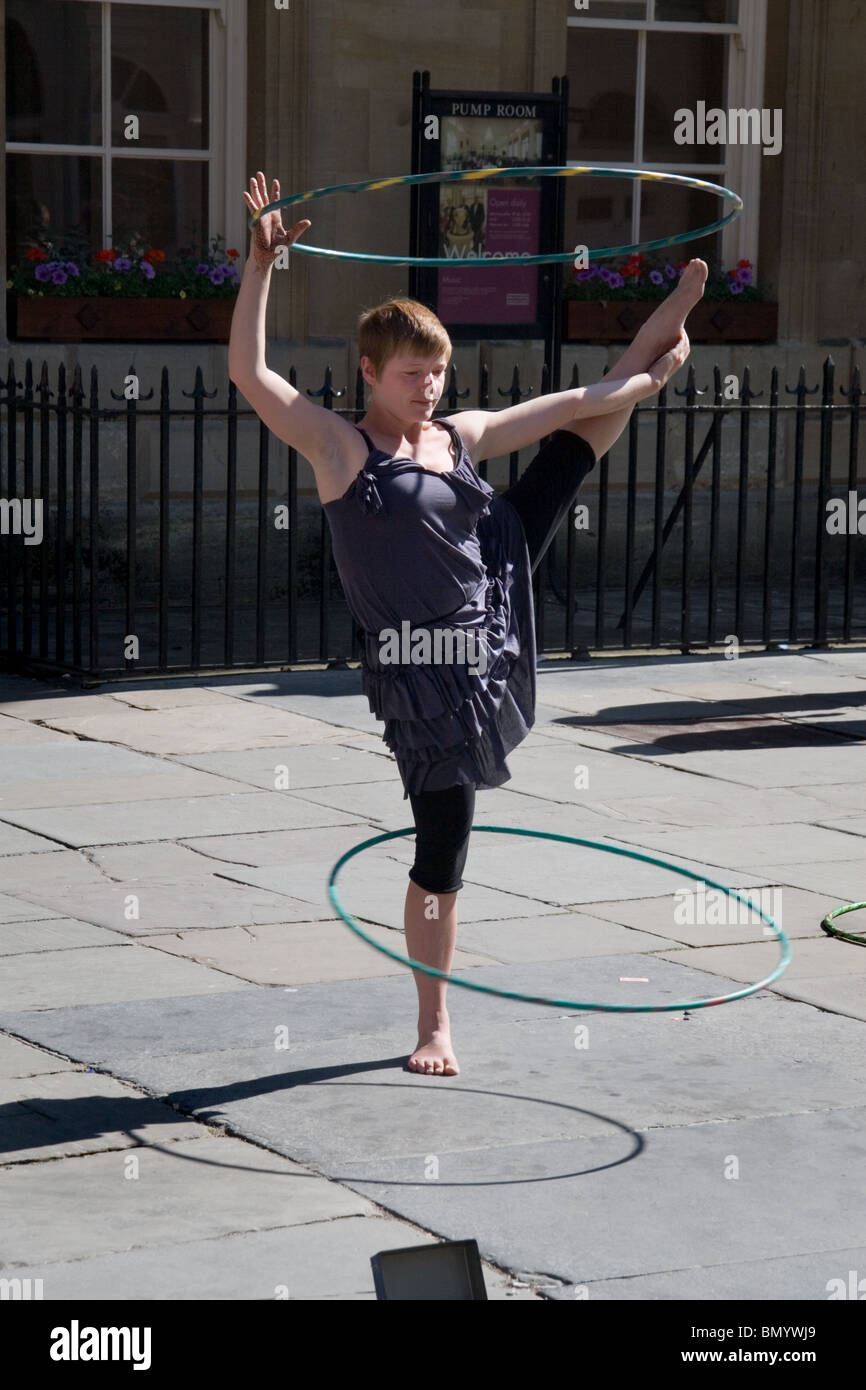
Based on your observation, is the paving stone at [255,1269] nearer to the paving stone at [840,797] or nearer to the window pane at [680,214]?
the paving stone at [840,797]

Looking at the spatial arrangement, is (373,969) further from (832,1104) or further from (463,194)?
(463,194)

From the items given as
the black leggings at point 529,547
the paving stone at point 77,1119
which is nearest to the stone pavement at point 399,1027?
the paving stone at point 77,1119

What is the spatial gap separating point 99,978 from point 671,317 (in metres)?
2.41

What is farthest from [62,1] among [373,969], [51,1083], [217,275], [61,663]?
[51,1083]

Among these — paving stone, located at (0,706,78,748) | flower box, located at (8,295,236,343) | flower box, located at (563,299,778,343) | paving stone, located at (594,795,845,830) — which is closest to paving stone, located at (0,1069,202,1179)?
paving stone, located at (594,795,845,830)

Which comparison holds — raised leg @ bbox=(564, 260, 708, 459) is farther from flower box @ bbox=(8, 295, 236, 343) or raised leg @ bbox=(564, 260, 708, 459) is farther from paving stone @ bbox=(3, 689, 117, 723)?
flower box @ bbox=(8, 295, 236, 343)

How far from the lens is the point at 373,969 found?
5855mm

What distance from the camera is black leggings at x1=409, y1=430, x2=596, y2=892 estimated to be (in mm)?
4875

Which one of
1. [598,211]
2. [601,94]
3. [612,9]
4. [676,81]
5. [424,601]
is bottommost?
[424,601]

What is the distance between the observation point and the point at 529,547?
516 cm

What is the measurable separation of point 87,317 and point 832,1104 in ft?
29.1

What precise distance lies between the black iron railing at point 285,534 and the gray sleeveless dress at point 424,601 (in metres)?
4.49

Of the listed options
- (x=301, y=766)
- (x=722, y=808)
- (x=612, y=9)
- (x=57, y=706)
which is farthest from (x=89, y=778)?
(x=612, y=9)

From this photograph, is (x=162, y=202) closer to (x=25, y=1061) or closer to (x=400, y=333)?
(x=400, y=333)
